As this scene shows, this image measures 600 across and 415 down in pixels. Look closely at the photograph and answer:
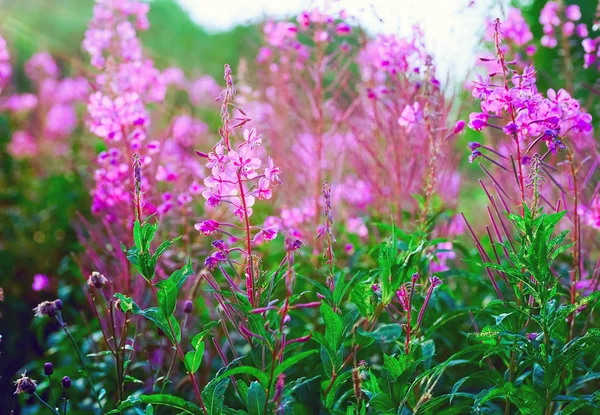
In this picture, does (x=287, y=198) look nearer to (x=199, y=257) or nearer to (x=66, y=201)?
(x=199, y=257)

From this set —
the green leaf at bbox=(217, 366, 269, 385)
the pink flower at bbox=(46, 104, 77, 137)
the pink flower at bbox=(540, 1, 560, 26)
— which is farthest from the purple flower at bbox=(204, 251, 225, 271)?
the pink flower at bbox=(46, 104, 77, 137)

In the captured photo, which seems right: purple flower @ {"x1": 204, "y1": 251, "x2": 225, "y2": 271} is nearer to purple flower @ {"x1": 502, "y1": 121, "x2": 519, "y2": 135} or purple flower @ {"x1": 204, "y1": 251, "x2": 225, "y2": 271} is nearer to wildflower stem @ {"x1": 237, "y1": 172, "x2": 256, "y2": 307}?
wildflower stem @ {"x1": 237, "y1": 172, "x2": 256, "y2": 307}

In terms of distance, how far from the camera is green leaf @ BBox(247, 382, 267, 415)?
134 centimetres

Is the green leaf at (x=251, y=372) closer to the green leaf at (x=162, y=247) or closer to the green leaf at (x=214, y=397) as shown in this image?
the green leaf at (x=214, y=397)

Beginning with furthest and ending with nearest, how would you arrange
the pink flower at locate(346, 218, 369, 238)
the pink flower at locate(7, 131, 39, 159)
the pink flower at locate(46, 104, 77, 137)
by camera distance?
the pink flower at locate(46, 104, 77, 137), the pink flower at locate(7, 131, 39, 159), the pink flower at locate(346, 218, 369, 238)

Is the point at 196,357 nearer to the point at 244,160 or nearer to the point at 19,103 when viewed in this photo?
the point at 244,160

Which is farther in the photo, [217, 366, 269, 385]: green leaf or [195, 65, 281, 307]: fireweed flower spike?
[195, 65, 281, 307]: fireweed flower spike

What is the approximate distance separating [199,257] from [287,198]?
1.01 meters

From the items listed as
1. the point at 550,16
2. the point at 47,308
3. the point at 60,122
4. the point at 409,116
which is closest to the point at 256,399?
the point at 47,308

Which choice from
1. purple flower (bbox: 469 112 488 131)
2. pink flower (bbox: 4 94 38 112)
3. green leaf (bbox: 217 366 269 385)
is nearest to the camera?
green leaf (bbox: 217 366 269 385)

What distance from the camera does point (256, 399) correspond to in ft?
4.39

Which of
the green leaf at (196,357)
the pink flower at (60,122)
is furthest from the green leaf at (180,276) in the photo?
the pink flower at (60,122)

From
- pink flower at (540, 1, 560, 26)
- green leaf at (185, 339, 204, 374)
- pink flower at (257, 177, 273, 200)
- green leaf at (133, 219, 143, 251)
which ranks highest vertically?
pink flower at (540, 1, 560, 26)

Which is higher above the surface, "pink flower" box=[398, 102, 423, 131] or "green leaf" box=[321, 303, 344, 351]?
"pink flower" box=[398, 102, 423, 131]
